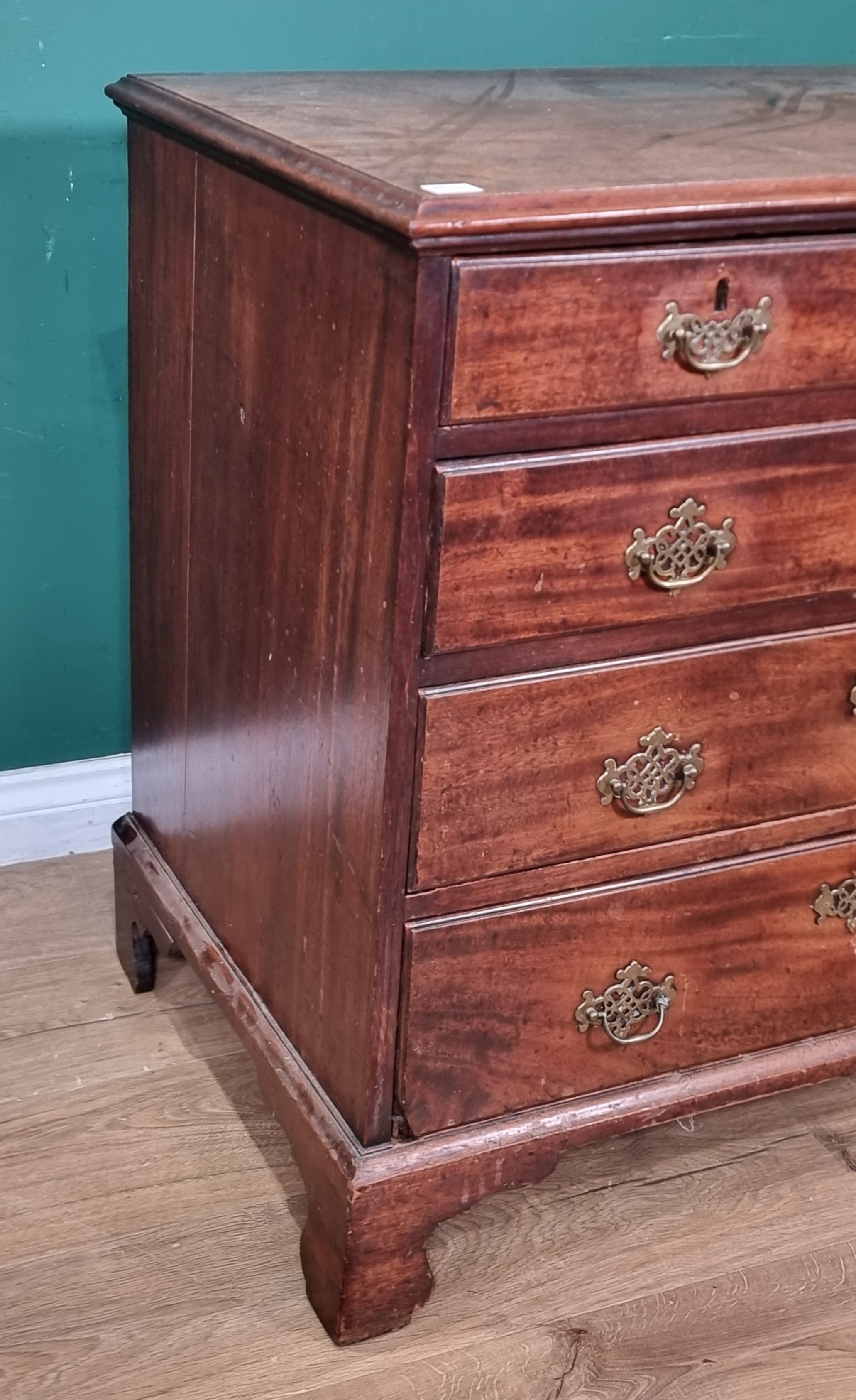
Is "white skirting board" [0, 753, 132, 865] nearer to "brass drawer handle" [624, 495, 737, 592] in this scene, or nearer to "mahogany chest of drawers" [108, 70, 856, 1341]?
"mahogany chest of drawers" [108, 70, 856, 1341]

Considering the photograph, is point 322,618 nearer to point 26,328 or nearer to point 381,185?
point 381,185

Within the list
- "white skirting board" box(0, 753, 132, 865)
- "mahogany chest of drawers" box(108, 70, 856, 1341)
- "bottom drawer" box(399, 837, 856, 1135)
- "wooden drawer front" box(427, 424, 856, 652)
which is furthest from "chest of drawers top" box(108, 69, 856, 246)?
"white skirting board" box(0, 753, 132, 865)

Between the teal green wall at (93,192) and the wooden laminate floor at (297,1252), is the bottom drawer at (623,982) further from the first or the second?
the teal green wall at (93,192)

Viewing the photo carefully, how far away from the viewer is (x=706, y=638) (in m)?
1.21

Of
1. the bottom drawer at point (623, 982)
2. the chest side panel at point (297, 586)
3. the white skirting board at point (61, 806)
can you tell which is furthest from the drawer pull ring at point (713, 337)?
the white skirting board at point (61, 806)

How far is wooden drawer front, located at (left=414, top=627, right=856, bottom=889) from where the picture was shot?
1.14 meters

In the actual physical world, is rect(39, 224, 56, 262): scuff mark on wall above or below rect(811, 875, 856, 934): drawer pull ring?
above

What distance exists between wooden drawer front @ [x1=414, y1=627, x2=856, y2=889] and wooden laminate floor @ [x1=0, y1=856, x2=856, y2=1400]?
1.39ft

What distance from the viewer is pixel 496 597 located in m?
1.09

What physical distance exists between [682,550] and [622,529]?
0.19 feet

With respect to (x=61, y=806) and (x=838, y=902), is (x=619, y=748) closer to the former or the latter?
(x=838, y=902)

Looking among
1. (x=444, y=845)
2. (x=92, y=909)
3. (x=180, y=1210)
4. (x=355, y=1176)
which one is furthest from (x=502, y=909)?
(x=92, y=909)

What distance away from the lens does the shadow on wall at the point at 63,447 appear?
1.61 metres

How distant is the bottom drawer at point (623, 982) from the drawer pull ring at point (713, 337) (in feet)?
1.42
